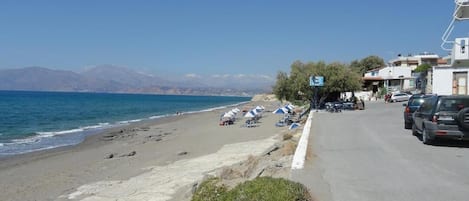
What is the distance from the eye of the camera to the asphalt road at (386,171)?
24.0 ft

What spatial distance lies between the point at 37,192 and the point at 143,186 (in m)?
3.61

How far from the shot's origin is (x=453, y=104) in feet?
43.9

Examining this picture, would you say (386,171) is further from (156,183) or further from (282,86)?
(282,86)

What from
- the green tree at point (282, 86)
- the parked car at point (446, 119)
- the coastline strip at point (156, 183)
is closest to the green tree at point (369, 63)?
the green tree at point (282, 86)

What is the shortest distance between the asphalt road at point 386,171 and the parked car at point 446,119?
0.37 meters

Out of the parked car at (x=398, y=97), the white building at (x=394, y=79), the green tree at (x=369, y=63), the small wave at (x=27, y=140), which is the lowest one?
the small wave at (x=27, y=140)

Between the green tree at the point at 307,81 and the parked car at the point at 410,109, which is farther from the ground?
the green tree at the point at 307,81

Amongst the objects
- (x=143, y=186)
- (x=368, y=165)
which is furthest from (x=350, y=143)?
(x=143, y=186)

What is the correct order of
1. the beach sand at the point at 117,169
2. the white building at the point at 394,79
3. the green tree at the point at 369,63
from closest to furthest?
the beach sand at the point at 117,169 → the white building at the point at 394,79 → the green tree at the point at 369,63

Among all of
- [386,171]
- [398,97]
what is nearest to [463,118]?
[386,171]

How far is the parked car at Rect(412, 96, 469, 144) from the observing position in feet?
41.6

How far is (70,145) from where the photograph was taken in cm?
2875

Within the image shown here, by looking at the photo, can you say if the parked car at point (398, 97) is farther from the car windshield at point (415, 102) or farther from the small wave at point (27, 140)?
the small wave at point (27, 140)

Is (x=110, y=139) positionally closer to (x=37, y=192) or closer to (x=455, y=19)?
(x=37, y=192)
